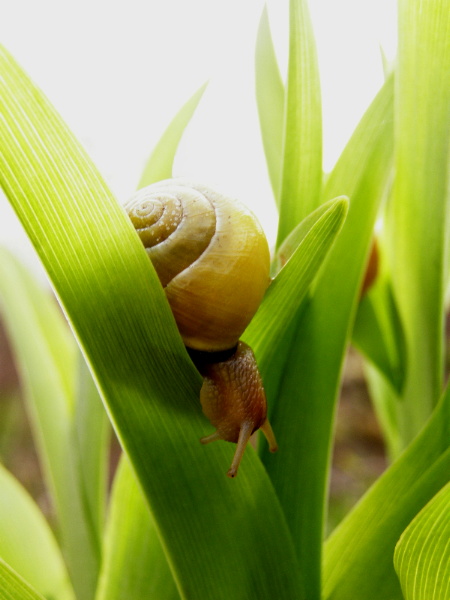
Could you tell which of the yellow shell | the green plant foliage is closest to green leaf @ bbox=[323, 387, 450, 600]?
the green plant foliage

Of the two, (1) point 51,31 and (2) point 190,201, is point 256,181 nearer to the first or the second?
(2) point 190,201

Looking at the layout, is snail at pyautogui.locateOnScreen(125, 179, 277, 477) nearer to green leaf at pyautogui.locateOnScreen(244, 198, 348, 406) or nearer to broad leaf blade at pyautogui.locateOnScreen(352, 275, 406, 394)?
green leaf at pyautogui.locateOnScreen(244, 198, 348, 406)


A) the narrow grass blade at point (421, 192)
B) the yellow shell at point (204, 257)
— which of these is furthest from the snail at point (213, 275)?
the narrow grass blade at point (421, 192)

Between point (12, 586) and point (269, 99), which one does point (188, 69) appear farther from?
point (12, 586)

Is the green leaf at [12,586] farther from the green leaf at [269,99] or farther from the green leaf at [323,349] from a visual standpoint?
the green leaf at [269,99]

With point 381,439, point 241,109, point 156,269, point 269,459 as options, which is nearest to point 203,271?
point 156,269

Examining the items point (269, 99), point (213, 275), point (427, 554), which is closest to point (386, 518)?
point (427, 554)

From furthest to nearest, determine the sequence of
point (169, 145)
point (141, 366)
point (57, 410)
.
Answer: point (57, 410), point (169, 145), point (141, 366)
